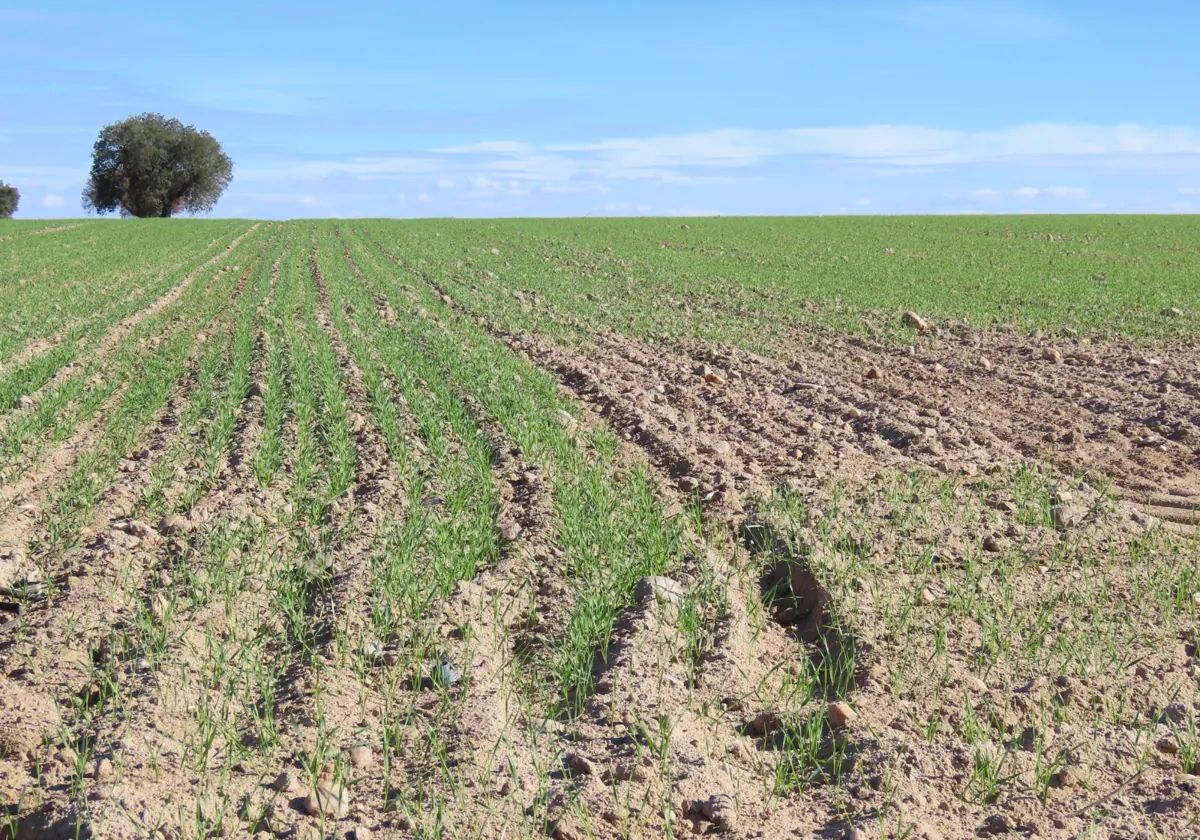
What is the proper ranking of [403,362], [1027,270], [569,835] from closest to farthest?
[569,835] → [403,362] → [1027,270]

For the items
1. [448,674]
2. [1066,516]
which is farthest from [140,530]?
[1066,516]

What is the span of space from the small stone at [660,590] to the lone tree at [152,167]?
269 feet

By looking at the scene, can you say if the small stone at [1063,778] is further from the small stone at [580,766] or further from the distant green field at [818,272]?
the distant green field at [818,272]

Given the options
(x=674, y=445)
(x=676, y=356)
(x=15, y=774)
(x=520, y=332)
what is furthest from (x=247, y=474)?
(x=520, y=332)

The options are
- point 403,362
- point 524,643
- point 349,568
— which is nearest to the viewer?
point 524,643

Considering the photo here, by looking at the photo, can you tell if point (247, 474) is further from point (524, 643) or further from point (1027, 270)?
point (1027, 270)

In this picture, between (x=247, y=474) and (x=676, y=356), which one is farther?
(x=676, y=356)

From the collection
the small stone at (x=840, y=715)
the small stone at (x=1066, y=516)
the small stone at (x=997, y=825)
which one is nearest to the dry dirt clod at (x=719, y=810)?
the small stone at (x=840, y=715)

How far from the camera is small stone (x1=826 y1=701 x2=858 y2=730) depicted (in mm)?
4246

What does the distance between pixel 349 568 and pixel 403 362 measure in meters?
7.14

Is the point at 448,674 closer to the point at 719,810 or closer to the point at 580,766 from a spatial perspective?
the point at 580,766

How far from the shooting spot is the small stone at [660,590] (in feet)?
17.6

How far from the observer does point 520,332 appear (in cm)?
1616

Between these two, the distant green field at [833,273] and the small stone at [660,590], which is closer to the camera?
the small stone at [660,590]
